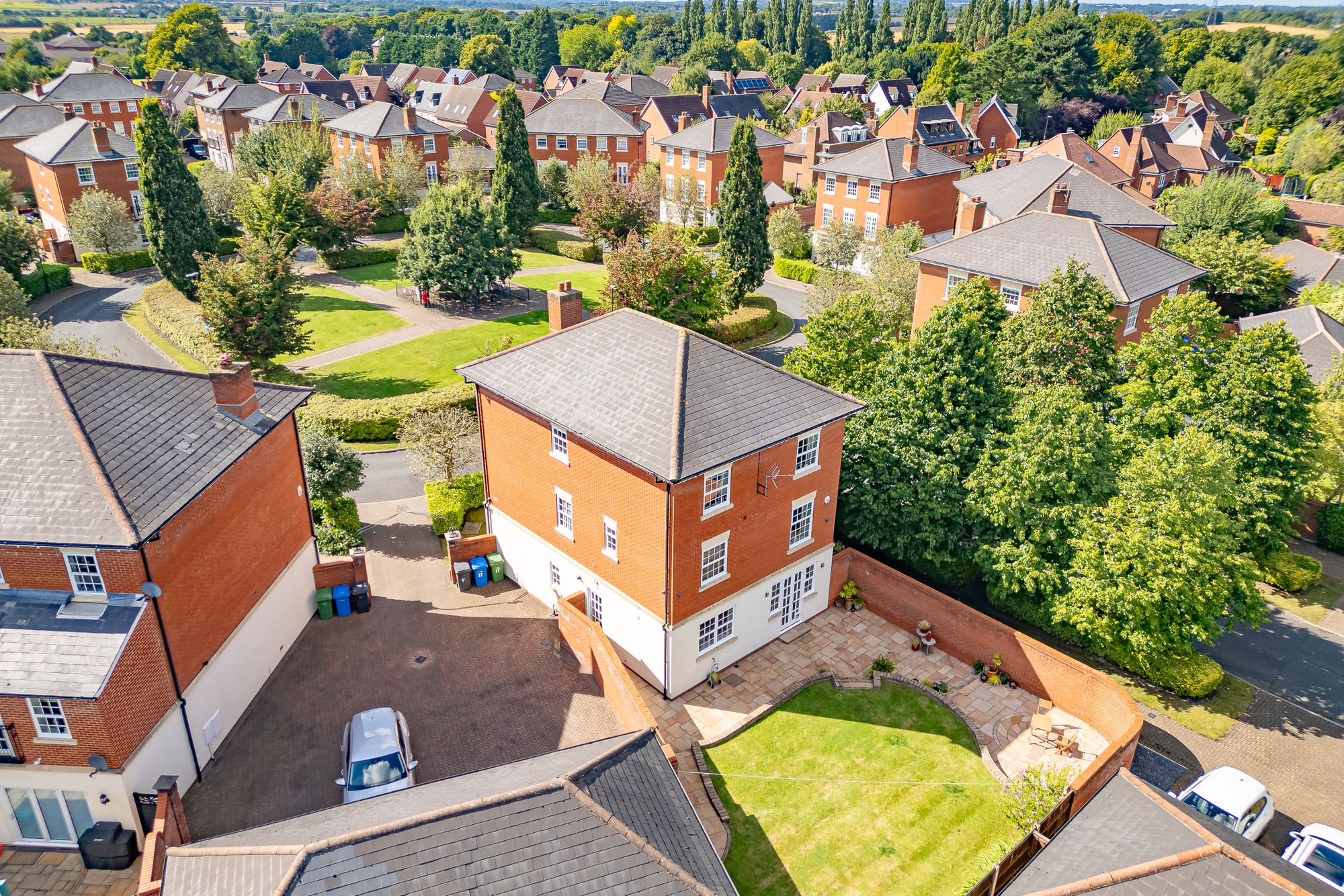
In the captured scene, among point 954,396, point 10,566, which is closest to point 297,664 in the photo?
point 10,566

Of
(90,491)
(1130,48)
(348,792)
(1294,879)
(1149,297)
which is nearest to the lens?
(1294,879)

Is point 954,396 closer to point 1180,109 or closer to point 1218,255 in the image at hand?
point 1218,255

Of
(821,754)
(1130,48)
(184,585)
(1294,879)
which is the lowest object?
(821,754)

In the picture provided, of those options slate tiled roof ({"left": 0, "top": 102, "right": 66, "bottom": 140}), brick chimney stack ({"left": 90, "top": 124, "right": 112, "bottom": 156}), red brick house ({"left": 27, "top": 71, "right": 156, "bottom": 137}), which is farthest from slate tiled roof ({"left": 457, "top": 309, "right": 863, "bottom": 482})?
red brick house ({"left": 27, "top": 71, "right": 156, "bottom": 137})

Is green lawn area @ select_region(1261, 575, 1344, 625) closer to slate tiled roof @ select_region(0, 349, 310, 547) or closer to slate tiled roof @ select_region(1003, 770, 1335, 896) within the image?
slate tiled roof @ select_region(1003, 770, 1335, 896)

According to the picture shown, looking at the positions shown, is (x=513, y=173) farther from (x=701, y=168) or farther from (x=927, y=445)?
(x=927, y=445)

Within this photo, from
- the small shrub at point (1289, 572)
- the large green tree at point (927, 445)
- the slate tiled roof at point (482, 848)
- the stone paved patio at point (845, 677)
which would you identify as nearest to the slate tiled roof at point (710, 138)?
the large green tree at point (927, 445)
